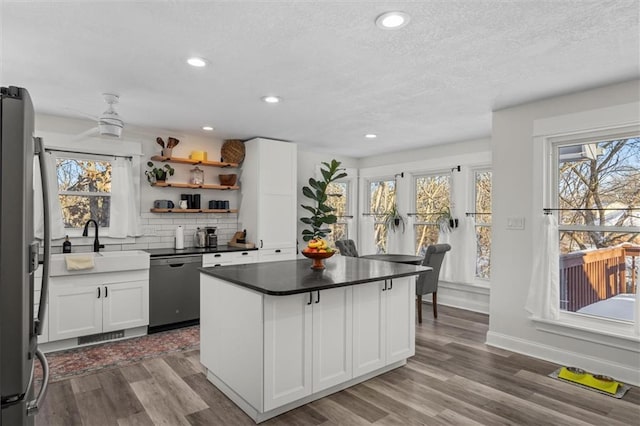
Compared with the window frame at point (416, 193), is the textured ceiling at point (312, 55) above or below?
above

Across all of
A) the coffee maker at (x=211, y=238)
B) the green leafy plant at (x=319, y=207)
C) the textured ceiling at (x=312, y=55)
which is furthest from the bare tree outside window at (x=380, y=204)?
the coffee maker at (x=211, y=238)

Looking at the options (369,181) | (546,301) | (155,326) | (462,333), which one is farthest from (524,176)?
(155,326)

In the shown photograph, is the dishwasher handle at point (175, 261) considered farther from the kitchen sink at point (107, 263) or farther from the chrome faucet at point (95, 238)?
the chrome faucet at point (95, 238)

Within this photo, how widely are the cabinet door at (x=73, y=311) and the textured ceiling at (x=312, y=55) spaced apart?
1.87 metres

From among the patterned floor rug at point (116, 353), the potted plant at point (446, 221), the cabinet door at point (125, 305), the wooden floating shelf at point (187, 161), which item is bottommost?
the patterned floor rug at point (116, 353)

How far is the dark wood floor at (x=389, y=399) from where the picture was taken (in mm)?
2424

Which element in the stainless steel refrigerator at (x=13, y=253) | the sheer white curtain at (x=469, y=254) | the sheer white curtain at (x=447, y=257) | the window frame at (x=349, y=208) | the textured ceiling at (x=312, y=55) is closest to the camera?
the stainless steel refrigerator at (x=13, y=253)

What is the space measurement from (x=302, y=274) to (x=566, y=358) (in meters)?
2.53

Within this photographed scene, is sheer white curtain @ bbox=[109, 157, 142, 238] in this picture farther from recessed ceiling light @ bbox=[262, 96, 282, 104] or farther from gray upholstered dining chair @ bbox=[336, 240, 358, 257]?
gray upholstered dining chair @ bbox=[336, 240, 358, 257]

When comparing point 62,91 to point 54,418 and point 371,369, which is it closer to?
point 54,418

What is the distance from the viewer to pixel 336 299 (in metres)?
2.74

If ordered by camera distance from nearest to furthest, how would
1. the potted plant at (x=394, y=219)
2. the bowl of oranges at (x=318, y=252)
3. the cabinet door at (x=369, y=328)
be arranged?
the cabinet door at (x=369, y=328) < the bowl of oranges at (x=318, y=252) < the potted plant at (x=394, y=219)

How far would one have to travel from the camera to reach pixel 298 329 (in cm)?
251

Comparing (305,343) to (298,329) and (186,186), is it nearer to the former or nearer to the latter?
(298,329)
